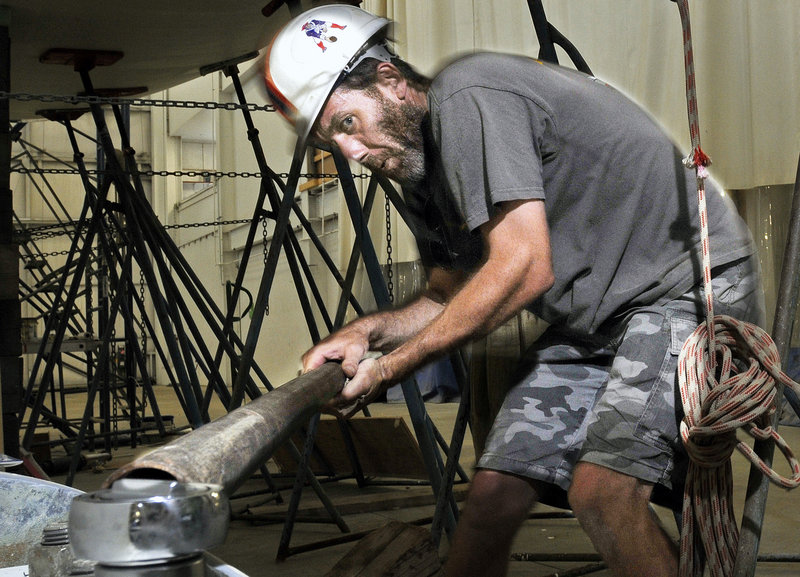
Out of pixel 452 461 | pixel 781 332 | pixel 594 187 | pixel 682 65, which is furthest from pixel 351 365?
pixel 682 65

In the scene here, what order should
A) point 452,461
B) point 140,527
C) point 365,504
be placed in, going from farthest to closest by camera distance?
1. point 365,504
2. point 452,461
3. point 140,527

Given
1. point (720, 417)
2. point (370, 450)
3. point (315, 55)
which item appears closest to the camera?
point (720, 417)

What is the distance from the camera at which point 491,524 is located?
2.12 metres

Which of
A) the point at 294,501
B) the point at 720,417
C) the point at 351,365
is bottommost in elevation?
the point at 294,501

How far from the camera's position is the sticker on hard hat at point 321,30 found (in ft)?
7.61

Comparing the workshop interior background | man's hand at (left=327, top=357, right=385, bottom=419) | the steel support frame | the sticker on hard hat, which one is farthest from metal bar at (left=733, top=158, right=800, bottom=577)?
the steel support frame

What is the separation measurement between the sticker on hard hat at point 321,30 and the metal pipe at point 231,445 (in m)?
1.26

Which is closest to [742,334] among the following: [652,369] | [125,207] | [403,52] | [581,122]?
[652,369]

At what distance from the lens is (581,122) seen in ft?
6.67

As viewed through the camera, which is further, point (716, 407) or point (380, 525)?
point (380, 525)

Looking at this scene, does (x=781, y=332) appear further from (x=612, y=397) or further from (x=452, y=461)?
(x=452, y=461)

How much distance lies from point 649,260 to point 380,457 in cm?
359

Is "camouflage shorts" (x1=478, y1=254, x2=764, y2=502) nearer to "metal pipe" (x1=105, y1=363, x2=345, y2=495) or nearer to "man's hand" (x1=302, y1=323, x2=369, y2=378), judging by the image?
"man's hand" (x1=302, y1=323, x2=369, y2=378)

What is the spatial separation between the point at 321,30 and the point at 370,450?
3520 mm
